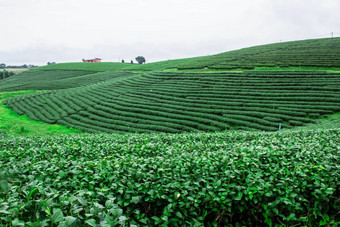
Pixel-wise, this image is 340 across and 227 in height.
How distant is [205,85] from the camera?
3528cm

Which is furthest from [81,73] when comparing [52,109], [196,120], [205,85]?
[196,120]

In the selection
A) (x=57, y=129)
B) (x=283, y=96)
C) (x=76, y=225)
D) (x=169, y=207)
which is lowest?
(x=57, y=129)

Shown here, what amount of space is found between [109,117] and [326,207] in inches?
1020

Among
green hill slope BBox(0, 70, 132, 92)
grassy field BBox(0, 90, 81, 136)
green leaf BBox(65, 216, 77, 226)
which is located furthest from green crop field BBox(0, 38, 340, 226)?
green hill slope BBox(0, 70, 132, 92)

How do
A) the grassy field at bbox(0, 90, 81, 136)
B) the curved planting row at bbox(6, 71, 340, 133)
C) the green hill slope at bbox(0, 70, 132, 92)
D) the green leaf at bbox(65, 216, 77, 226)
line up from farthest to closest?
the green hill slope at bbox(0, 70, 132, 92) < the grassy field at bbox(0, 90, 81, 136) < the curved planting row at bbox(6, 71, 340, 133) < the green leaf at bbox(65, 216, 77, 226)

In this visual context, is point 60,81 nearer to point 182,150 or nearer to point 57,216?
point 182,150

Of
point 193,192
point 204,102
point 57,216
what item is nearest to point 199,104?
point 204,102

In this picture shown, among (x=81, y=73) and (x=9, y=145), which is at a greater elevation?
(x=81, y=73)

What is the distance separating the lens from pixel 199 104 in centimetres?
2770

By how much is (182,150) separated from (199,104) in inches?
884

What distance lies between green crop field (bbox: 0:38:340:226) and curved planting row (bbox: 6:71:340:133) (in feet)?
0.52

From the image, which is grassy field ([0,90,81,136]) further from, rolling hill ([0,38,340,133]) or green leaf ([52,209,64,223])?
green leaf ([52,209,64,223])

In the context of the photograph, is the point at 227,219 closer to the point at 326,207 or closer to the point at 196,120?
the point at 326,207

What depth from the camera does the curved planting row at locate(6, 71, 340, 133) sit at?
22.6m
